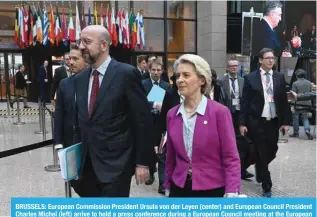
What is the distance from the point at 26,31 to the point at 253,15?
36.3 feet

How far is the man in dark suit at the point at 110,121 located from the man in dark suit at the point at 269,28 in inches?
693

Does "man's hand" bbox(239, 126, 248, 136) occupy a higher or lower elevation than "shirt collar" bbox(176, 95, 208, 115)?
lower

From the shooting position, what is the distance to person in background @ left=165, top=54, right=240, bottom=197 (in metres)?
2.44

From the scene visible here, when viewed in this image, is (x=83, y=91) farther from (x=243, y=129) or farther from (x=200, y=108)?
(x=243, y=129)

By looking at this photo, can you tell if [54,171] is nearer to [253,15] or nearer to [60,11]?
[60,11]

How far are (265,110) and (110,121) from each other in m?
2.89

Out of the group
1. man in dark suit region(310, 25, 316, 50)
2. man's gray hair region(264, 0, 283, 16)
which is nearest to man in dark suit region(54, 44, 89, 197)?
man's gray hair region(264, 0, 283, 16)

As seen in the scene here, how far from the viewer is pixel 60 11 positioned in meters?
19.4

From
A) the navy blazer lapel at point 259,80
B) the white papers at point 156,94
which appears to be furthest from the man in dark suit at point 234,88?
the white papers at point 156,94

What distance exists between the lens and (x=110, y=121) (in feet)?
9.21

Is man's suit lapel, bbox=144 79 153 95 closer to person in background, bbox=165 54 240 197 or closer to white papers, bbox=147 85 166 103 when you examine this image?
white papers, bbox=147 85 166 103

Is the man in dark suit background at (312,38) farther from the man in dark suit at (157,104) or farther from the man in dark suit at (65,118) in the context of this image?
the man in dark suit at (65,118)

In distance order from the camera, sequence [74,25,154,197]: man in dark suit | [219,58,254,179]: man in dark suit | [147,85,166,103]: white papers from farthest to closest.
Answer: [219,58,254,179]: man in dark suit → [147,85,166,103]: white papers → [74,25,154,197]: man in dark suit

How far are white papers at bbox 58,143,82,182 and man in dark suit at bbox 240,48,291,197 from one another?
9.40 ft
